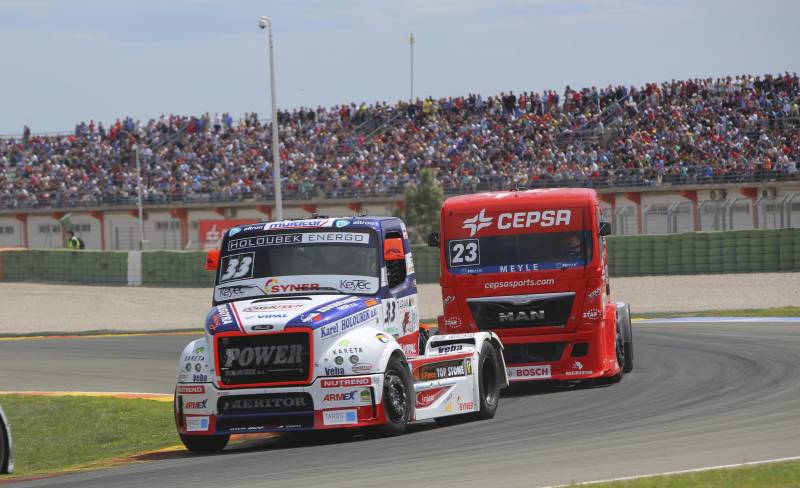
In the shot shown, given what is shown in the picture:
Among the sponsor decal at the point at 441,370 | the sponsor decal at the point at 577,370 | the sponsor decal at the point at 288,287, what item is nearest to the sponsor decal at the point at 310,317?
the sponsor decal at the point at 288,287

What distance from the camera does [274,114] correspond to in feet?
113

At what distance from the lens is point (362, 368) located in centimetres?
1149

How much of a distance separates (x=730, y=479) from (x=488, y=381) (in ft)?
18.1

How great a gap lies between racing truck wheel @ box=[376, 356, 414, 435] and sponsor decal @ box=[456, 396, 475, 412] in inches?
33.0

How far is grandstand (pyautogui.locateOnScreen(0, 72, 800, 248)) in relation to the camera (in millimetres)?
47438

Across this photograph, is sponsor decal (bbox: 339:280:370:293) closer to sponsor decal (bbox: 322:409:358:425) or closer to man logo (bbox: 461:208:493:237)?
sponsor decal (bbox: 322:409:358:425)

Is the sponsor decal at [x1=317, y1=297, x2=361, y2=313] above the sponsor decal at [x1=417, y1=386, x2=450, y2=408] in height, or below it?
above

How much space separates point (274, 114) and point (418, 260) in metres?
6.69

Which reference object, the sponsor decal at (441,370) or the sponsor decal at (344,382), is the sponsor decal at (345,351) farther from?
the sponsor decal at (441,370)

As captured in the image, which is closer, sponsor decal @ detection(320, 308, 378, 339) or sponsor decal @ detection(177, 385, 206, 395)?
sponsor decal @ detection(320, 308, 378, 339)

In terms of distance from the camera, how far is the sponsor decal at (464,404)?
12898mm

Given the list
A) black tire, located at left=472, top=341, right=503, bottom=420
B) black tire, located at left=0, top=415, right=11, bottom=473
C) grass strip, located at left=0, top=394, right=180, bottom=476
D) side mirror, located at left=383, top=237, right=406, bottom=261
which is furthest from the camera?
grass strip, located at left=0, top=394, right=180, bottom=476

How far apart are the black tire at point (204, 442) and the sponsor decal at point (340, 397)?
3.79 feet

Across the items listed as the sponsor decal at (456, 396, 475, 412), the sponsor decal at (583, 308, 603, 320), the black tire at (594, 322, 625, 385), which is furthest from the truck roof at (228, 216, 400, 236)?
the black tire at (594, 322, 625, 385)
